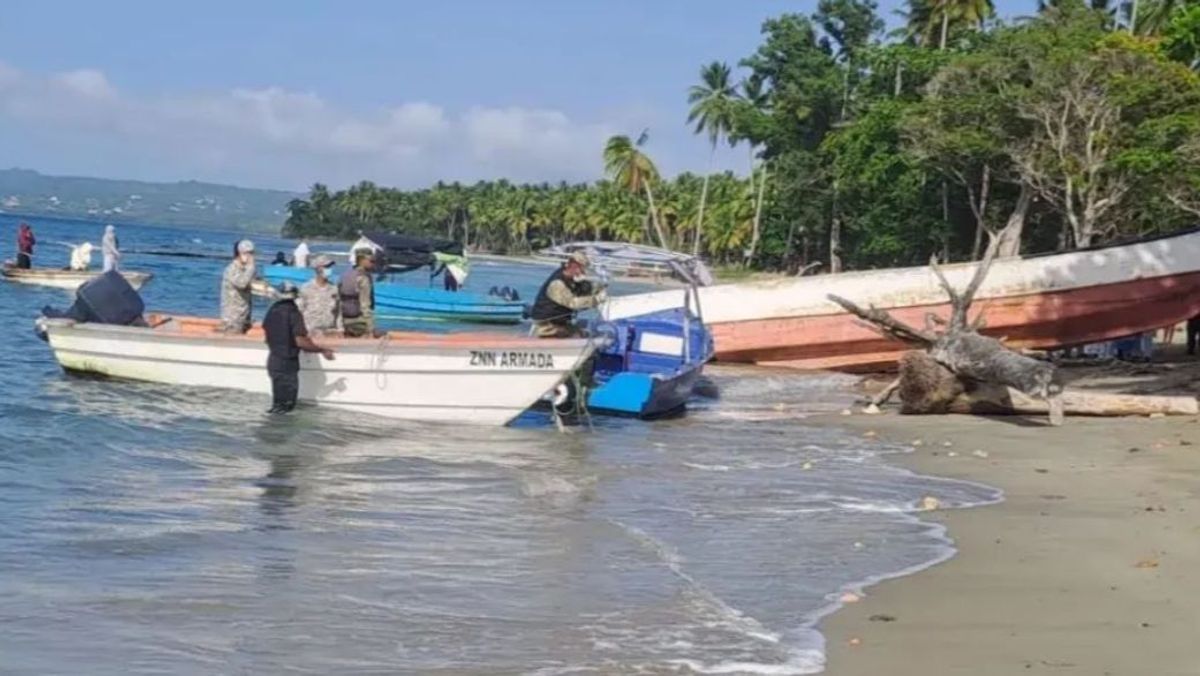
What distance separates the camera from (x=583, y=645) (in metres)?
6.52

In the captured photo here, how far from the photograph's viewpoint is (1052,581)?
7.71m

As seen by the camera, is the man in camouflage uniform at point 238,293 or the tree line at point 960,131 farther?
the tree line at point 960,131

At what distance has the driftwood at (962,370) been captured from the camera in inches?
603

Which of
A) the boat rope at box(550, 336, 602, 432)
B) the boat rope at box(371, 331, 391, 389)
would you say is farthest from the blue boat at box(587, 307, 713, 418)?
the boat rope at box(371, 331, 391, 389)

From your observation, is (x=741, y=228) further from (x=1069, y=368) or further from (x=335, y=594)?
(x=335, y=594)

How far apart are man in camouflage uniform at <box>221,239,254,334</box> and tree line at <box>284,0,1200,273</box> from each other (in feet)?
47.9

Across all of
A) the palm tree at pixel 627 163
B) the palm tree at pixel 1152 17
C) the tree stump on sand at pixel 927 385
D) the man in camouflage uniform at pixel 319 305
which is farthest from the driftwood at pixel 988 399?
the palm tree at pixel 627 163

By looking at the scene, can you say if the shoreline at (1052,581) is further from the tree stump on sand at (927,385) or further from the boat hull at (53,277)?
the boat hull at (53,277)

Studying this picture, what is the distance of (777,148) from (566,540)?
63.2 metres

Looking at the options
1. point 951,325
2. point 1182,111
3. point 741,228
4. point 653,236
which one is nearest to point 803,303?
point 951,325

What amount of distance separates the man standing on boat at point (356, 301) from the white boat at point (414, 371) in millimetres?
484

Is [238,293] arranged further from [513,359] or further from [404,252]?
[404,252]

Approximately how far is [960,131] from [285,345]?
28.9m

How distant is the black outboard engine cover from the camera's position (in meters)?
16.8
